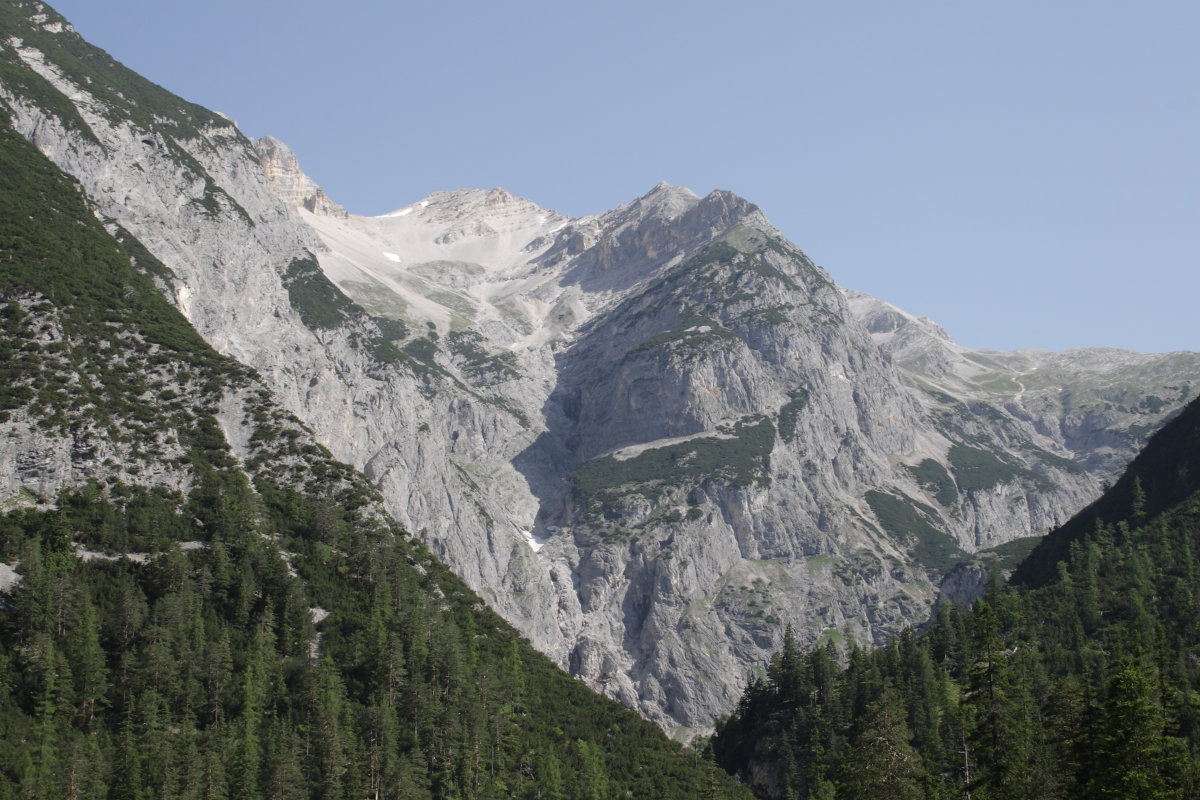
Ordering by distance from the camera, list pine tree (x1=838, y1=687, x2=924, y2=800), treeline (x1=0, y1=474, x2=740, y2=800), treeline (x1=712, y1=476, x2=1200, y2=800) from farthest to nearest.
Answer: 1. treeline (x1=0, y1=474, x2=740, y2=800)
2. pine tree (x1=838, y1=687, x2=924, y2=800)
3. treeline (x1=712, y1=476, x2=1200, y2=800)

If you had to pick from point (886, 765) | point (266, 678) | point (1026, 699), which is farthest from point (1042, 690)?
point (266, 678)

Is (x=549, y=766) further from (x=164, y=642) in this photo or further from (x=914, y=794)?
(x=914, y=794)

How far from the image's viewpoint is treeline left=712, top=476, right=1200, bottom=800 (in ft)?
200

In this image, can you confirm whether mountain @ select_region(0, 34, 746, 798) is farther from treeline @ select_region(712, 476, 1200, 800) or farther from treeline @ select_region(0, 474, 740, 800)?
treeline @ select_region(712, 476, 1200, 800)

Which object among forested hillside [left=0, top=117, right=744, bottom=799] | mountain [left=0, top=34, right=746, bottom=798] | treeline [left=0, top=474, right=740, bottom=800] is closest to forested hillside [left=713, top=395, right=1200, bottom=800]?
treeline [left=0, top=474, right=740, bottom=800]

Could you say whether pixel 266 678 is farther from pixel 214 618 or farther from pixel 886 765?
pixel 886 765

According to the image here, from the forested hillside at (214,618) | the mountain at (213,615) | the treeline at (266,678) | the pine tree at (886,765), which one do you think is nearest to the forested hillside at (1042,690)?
the pine tree at (886,765)

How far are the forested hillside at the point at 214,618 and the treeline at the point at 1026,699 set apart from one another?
59.3 feet

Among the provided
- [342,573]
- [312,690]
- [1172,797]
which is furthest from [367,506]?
[1172,797]

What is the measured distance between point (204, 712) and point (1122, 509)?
14204 cm

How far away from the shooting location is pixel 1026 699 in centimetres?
7562

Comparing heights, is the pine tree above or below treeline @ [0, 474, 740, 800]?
below

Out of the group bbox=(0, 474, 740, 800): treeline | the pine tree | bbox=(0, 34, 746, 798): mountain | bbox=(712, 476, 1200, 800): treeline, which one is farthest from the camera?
bbox=(0, 34, 746, 798): mountain

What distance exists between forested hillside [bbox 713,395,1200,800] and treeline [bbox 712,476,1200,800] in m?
0.18
